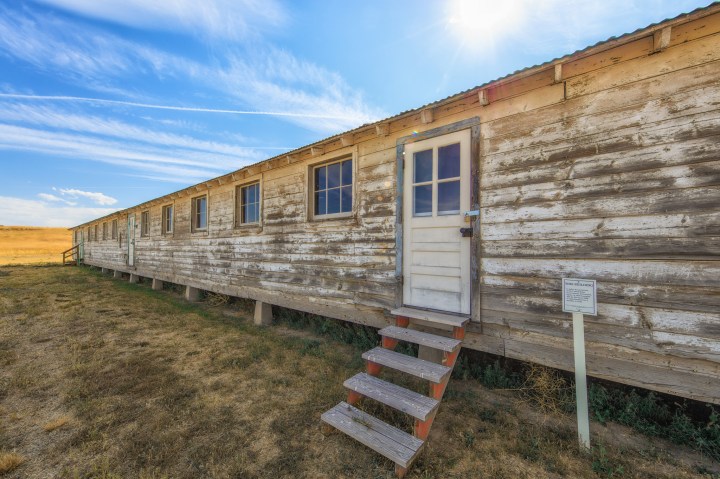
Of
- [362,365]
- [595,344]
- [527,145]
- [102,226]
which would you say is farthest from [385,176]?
[102,226]

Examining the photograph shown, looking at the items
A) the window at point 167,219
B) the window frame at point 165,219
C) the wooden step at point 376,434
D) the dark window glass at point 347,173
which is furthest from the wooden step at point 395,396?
the window at point 167,219

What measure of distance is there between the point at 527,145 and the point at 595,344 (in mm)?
2165

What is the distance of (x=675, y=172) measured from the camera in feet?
8.51

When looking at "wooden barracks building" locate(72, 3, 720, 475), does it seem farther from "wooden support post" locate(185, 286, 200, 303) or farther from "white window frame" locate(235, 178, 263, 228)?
"wooden support post" locate(185, 286, 200, 303)

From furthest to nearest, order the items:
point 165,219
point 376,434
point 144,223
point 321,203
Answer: point 144,223, point 165,219, point 321,203, point 376,434

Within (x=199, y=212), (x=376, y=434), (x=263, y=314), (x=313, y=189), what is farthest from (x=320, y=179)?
(x=199, y=212)

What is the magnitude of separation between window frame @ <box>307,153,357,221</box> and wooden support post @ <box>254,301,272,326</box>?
2.44 meters

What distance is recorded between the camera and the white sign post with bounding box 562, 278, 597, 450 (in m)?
2.62

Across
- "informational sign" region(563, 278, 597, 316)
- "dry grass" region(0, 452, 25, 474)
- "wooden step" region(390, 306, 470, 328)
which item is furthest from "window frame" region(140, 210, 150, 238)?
"informational sign" region(563, 278, 597, 316)

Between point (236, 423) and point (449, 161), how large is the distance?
155 inches

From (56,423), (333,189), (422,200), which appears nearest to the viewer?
(56,423)

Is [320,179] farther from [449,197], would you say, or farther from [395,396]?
[395,396]

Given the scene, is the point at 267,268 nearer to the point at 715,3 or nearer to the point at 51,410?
the point at 51,410

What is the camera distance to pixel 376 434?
8.46 ft
